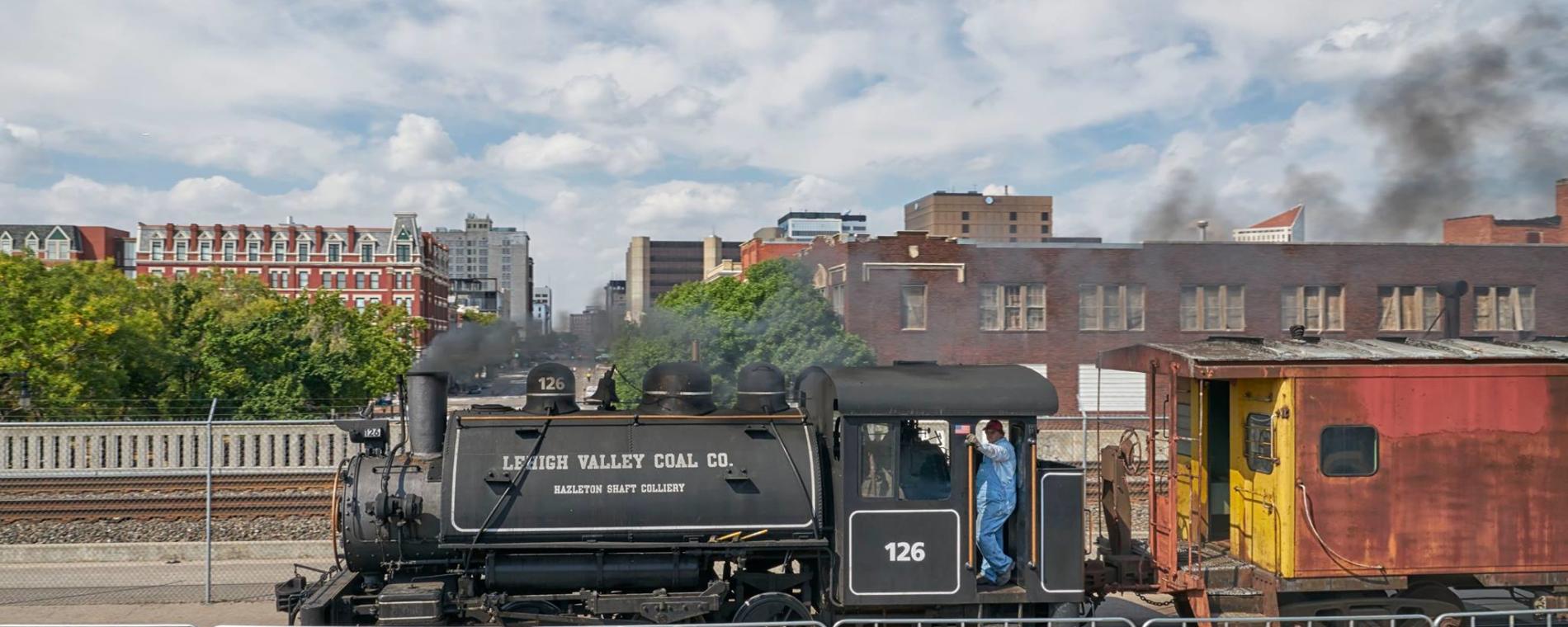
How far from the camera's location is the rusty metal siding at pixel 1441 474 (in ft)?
29.9

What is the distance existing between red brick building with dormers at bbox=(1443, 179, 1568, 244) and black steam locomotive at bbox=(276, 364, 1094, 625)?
3320 cm

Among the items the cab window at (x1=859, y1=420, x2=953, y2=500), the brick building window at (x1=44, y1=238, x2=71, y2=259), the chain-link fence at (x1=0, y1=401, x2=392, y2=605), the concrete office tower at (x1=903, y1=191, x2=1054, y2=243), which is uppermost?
the concrete office tower at (x1=903, y1=191, x2=1054, y2=243)

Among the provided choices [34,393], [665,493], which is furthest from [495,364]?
[34,393]

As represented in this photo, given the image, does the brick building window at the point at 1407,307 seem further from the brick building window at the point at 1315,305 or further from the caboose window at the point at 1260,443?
the caboose window at the point at 1260,443

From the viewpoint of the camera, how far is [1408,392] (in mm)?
9148

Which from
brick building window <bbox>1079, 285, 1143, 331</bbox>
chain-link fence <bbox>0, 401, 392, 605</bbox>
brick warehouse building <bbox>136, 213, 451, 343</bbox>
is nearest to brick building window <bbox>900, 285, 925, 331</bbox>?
brick building window <bbox>1079, 285, 1143, 331</bbox>

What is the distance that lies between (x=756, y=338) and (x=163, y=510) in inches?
599

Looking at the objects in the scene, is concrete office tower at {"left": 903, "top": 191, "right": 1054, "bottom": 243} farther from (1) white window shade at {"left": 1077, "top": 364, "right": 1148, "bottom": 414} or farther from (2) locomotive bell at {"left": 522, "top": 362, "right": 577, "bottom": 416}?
(2) locomotive bell at {"left": 522, "top": 362, "right": 577, "bottom": 416}

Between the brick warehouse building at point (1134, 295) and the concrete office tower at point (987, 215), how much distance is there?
78.9 metres

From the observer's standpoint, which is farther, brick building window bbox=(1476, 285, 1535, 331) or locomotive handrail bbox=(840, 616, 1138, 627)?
brick building window bbox=(1476, 285, 1535, 331)

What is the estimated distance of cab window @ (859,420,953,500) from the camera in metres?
8.62

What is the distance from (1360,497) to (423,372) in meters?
8.69

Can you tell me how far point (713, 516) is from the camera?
887 centimetres

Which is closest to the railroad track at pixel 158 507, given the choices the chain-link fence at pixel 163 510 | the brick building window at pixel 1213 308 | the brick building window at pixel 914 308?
the chain-link fence at pixel 163 510
